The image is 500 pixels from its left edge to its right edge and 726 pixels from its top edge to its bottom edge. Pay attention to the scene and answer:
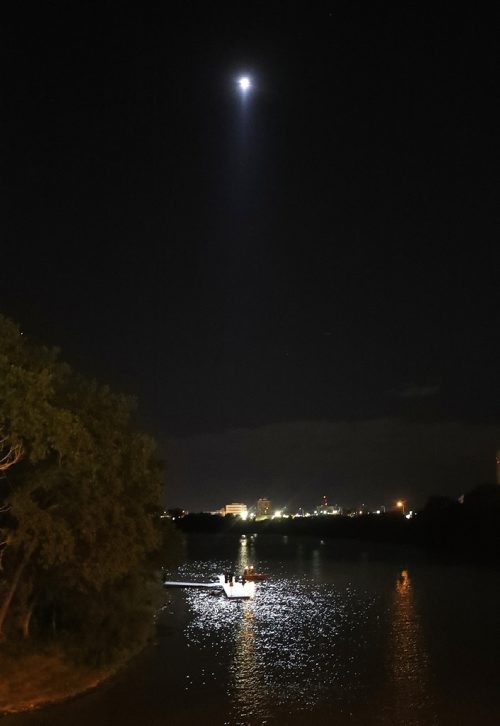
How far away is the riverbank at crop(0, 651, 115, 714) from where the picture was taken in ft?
83.0

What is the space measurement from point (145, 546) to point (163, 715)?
5658 mm

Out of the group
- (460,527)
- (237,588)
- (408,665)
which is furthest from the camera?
A: (460,527)

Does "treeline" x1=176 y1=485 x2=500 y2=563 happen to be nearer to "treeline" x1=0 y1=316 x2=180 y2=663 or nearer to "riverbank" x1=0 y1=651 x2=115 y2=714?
"treeline" x1=0 y1=316 x2=180 y2=663

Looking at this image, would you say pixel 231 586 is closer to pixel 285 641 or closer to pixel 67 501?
pixel 285 641

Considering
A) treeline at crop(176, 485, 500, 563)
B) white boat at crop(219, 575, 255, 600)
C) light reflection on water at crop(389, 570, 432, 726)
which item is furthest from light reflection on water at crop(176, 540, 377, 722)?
treeline at crop(176, 485, 500, 563)

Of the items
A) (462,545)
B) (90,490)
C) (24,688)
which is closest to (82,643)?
(24,688)

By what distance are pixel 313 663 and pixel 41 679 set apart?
1382 centimetres

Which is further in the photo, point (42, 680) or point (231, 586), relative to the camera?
point (231, 586)

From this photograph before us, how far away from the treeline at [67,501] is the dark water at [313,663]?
356 centimetres

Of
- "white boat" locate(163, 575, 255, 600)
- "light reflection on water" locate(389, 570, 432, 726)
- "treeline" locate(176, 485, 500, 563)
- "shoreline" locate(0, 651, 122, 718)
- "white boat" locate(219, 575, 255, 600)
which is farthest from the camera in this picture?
"treeline" locate(176, 485, 500, 563)

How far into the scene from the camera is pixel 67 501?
961 inches

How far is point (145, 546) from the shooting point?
27.8 meters

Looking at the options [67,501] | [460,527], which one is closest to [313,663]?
[67,501]

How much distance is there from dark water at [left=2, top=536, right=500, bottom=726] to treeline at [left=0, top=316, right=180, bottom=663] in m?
3.56
